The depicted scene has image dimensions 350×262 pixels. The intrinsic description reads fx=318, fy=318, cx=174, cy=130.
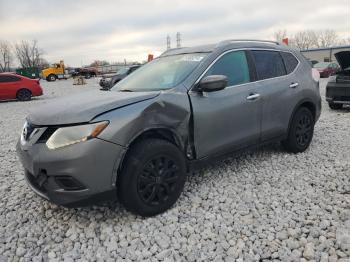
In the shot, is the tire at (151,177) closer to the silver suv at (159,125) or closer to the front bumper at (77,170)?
the silver suv at (159,125)

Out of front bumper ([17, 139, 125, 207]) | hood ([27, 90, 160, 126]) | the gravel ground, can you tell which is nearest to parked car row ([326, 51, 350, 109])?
the gravel ground

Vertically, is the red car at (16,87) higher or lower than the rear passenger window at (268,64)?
lower

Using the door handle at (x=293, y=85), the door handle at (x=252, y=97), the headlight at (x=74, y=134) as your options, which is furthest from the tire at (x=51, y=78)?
the headlight at (x=74, y=134)

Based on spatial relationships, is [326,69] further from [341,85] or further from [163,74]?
[163,74]

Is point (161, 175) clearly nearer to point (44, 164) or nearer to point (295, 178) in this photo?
point (44, 164)

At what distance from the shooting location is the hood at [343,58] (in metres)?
7.94

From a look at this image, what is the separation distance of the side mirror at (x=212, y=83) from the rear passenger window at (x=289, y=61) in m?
1.75

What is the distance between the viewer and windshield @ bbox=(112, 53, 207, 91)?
140 inches

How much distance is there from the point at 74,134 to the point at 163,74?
1.53 metres

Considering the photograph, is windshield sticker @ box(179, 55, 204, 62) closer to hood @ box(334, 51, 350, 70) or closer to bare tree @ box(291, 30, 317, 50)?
hood @ box(334, 51, 350, 70)

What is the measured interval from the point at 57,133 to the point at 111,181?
24.6 inches

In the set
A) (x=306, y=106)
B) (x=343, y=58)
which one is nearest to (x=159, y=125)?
(x=306, y=106)

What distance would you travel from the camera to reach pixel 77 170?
8.75ft

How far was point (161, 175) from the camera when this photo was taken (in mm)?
3094
